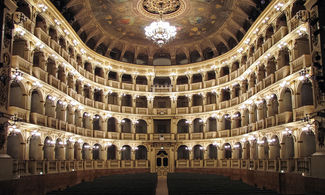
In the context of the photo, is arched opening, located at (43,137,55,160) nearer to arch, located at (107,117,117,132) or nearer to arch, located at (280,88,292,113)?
arch, located at (107,117,117,132)

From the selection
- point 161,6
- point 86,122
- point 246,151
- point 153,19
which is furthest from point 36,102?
point 246,151

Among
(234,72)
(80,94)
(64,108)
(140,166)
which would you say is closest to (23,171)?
(64,108)

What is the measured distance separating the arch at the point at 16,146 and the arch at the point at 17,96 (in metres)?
2.38

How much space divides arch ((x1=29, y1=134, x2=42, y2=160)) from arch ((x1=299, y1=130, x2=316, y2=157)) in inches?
844

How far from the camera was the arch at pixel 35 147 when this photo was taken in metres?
28.5

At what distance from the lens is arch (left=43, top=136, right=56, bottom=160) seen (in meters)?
31.0

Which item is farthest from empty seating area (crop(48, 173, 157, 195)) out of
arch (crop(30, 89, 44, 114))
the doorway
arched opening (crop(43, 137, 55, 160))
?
the doorway

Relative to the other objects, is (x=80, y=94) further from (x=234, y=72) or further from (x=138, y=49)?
(x=234, y=72)

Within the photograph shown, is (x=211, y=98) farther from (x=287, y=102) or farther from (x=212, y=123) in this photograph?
(x=287, y=102)

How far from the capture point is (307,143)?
87.2ft

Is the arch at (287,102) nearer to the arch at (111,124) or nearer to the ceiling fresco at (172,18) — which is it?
the ceiling fresco at (172,18)

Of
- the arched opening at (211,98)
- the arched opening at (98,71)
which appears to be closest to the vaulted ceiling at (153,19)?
the arched opening at (98,71)

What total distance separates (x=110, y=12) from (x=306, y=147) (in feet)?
82.4

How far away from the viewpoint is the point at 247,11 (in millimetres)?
36906
